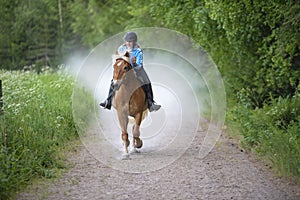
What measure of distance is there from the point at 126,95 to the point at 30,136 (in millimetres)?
2085

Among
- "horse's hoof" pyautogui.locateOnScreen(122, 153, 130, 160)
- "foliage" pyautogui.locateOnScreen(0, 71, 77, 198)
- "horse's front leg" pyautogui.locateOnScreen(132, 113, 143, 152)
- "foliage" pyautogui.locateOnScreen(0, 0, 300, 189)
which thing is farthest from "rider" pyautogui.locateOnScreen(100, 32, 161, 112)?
"foliage" pyautogui.locateOnScreen(0, 0, 300, 189)

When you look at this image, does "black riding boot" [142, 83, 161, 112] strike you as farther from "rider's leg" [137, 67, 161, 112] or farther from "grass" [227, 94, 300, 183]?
"grass" [227, 94, 300, 183]

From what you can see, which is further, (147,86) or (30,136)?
(147,86)

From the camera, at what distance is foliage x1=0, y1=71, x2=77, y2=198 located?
8.30 m

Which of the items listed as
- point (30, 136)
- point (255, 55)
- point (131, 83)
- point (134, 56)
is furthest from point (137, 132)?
point (255, 55)

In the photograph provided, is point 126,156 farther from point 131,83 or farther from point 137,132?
point 131,83

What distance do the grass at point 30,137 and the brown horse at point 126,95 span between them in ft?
4.34

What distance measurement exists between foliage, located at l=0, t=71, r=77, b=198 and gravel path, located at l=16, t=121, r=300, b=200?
319 mm

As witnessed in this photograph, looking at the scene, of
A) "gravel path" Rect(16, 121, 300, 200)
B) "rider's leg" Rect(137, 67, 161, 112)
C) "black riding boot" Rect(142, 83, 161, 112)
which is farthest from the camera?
"black riding boot" Rect(142, 83, 161, 112)

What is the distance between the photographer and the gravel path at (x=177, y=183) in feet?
27.0

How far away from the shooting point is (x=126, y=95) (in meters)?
11.2

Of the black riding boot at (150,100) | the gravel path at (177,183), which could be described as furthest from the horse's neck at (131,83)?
the gravel path at (177,183)

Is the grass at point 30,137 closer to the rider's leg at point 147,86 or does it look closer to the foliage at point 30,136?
the foliage at point 30,136

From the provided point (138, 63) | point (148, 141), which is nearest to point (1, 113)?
point (138, 63)
